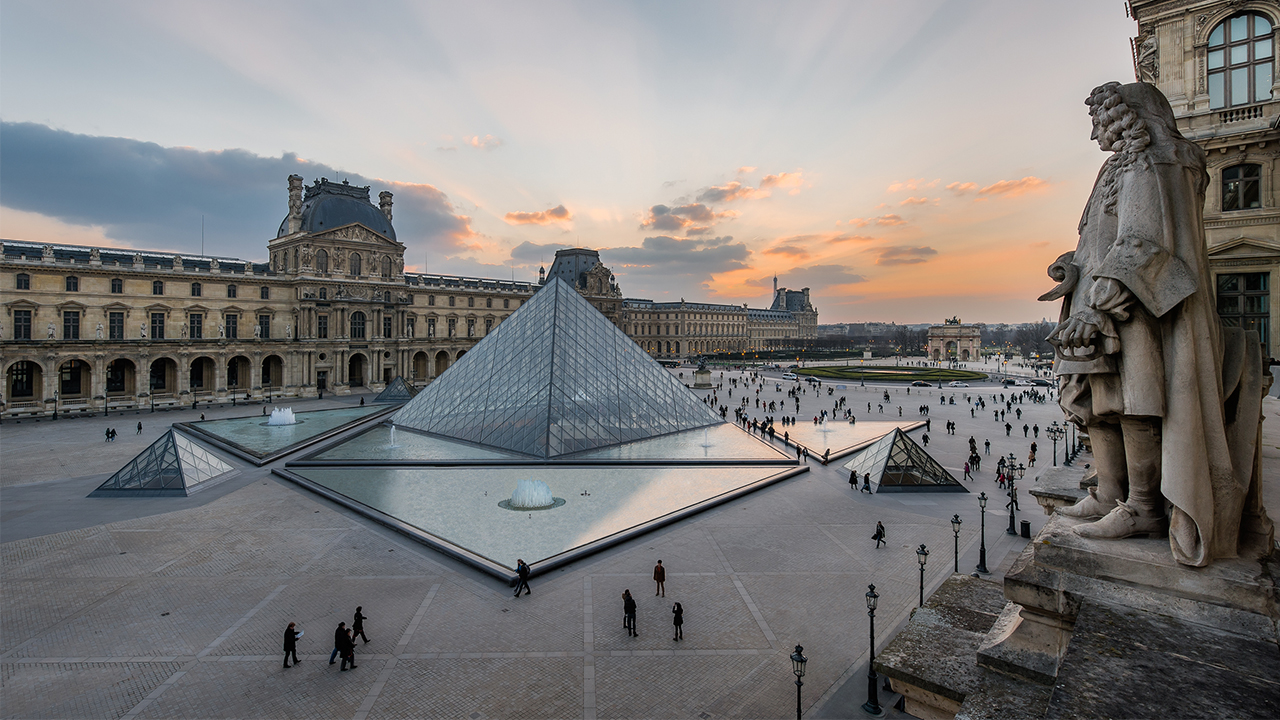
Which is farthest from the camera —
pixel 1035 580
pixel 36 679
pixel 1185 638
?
pixel 36 679

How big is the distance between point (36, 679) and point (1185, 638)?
1319cm

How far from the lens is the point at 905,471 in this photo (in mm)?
19203

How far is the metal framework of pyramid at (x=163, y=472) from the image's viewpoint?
60.8ft

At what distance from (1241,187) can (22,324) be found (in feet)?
189

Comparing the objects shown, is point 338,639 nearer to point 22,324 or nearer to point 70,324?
point 22,324

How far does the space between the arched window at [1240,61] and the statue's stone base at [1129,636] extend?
696 inches

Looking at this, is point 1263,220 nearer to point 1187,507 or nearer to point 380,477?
point 1187,507

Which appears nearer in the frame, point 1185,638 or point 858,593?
point 1185,638

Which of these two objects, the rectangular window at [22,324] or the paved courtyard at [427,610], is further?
the rectangular window at [22,324]

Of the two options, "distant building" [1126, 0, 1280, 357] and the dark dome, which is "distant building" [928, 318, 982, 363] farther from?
"distant building" [1126, 0, 1280, 357]

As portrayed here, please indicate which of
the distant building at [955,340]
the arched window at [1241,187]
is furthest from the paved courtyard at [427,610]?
the distant building at [955,340]

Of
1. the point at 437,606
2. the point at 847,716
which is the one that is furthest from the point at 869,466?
the point at 437,606

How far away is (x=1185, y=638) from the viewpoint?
326 centimetres

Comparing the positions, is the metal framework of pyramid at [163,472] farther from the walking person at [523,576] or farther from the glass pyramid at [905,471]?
the glass pyramid at [905,471]
